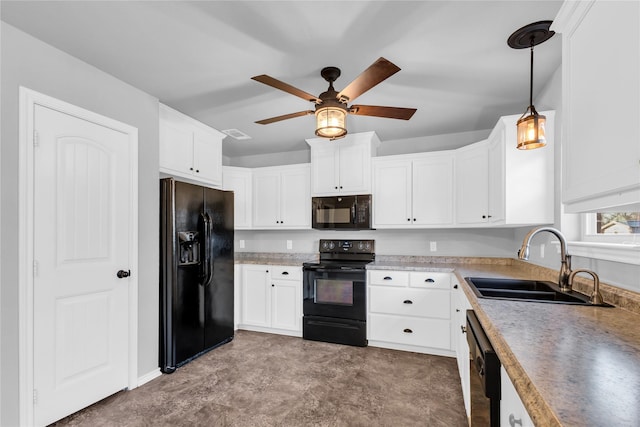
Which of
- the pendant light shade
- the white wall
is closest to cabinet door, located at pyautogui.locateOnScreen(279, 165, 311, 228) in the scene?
the white wall

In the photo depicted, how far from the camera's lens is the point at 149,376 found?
101 inches

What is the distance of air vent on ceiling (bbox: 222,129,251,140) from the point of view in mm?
3574

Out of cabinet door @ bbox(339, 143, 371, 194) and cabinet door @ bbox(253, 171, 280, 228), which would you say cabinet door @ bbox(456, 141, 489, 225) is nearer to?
cabinet door @ bbox(339, 143, 371, 194)

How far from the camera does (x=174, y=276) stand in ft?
8.89

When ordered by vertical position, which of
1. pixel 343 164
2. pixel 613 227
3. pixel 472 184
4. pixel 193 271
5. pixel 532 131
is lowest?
pixel 193 271

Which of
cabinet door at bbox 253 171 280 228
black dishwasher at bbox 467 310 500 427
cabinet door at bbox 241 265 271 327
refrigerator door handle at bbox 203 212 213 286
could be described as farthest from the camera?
cabinet door at bbox 253 171 280 228

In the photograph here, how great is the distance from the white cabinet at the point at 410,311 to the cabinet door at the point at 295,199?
47.0 inches

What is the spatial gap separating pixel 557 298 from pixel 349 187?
2295 millimetres

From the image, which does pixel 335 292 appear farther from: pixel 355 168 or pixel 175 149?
pixel 175 149

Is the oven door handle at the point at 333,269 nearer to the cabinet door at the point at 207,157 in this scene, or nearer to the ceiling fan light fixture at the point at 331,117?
the cabinet door at the point at 207,157

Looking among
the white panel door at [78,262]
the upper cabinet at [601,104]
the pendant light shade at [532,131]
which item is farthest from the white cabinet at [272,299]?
the upper cabinet at [601,104]

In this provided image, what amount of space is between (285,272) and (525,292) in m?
2.43

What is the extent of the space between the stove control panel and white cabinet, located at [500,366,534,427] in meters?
2.81

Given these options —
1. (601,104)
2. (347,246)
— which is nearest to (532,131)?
(601,104)
